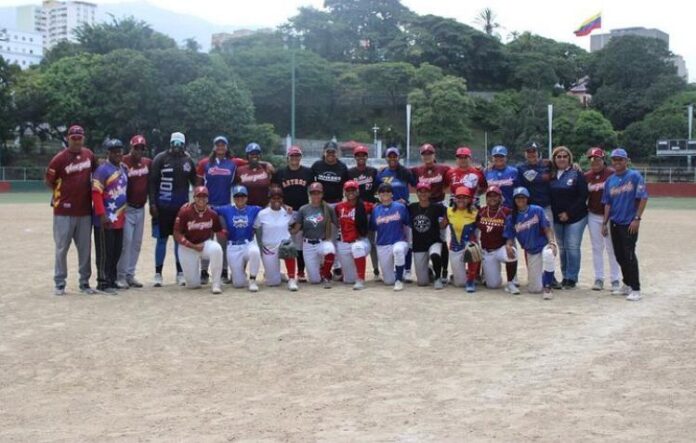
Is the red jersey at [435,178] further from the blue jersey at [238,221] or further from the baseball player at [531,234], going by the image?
the blue jersey at [238,221]

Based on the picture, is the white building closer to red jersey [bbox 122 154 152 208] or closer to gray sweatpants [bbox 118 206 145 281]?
red jersey [bbox 122 154 152 208]

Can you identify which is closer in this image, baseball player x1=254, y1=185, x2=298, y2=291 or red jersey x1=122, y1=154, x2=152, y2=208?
red jersey x1=122, y1=154, x2=152, y2=208

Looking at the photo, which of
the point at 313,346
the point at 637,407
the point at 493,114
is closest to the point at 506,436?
the point at 637,407

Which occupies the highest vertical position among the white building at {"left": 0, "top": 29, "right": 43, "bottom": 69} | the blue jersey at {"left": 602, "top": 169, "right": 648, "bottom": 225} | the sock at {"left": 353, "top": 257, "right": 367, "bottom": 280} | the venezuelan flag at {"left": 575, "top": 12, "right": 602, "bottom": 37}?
the white building at {"left": 0, "top": 29, "right": 43, "bottom": 69}

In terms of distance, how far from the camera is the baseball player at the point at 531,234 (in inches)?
351

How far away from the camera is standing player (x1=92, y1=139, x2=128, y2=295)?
8727 millimetres

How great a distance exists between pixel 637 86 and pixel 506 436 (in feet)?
238

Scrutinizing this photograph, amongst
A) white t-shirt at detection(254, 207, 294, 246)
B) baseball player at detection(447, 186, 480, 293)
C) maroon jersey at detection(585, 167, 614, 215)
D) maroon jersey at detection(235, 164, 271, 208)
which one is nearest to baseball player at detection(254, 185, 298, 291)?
white t-shirt at detection(254, 207, 294, 246)

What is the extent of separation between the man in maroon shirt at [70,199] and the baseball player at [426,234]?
4.03 meters

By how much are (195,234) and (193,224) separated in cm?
13

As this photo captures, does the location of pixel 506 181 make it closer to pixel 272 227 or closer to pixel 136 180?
pixel 272 227

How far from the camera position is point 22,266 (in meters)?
11.4

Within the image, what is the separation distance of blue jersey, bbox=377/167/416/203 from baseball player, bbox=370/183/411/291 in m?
0.28

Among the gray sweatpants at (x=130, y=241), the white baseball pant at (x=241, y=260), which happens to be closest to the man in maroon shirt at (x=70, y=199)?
the gray sweatpants at (x=130, y=241)
